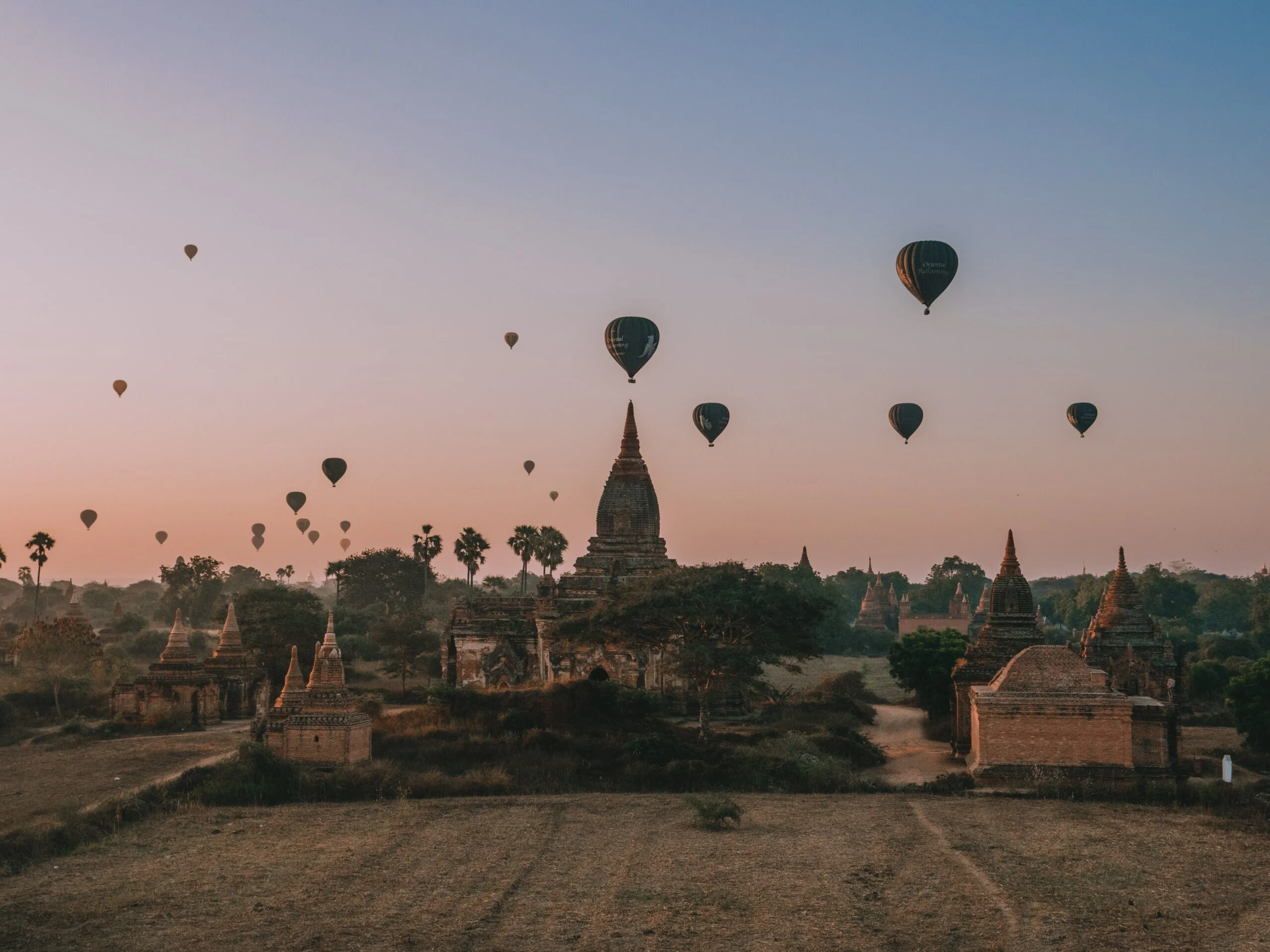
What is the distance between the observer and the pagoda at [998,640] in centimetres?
3294

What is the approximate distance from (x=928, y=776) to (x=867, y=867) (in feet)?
32.4

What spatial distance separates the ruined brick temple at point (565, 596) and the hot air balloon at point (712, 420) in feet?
8.69

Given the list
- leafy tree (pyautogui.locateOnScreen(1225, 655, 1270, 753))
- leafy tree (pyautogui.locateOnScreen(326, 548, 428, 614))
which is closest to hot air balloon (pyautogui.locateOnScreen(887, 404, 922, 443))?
leafy tree (pyautogui.locateOnScreen(1225, 655, 1270, 753))

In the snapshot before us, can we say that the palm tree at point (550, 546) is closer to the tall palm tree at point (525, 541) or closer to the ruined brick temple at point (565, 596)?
the tall palm tree at point (525, 541)

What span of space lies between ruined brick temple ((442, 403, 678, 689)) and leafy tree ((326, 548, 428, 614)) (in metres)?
49.9

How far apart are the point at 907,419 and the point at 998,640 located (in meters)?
12.1

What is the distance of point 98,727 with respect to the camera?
37406 millimetres

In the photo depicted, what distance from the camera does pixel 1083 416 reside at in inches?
1855

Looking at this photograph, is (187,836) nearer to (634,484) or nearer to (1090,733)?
(1090,733)

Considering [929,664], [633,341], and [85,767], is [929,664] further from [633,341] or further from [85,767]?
[85,767]

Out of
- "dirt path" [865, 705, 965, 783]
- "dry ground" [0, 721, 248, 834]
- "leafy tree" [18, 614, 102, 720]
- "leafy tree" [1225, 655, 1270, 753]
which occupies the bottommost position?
"dirt path" [865, 705, 965, 783]

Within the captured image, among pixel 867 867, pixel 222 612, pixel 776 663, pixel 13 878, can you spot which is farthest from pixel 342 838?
A: pixel 222 612

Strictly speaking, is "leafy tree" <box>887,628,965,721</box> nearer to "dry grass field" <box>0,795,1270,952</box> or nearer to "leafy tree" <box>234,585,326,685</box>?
"dry grass field" <box>0,795,1270,952</box>

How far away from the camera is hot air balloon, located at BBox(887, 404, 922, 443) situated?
4438cm
